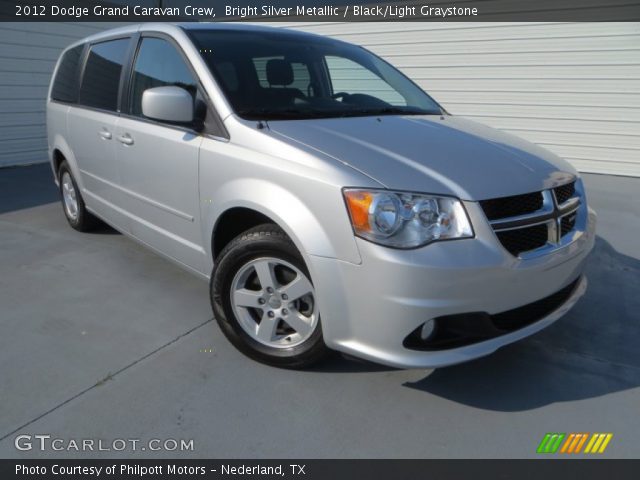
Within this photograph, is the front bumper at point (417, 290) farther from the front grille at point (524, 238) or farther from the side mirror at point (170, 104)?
the side mirror at point (170, 104)

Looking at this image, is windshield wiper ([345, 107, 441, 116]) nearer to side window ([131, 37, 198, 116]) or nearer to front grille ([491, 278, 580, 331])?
side window ([131, 37, 198, 116])

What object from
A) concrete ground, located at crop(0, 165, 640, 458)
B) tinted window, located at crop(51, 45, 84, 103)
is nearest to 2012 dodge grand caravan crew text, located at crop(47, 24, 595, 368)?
concrete ground, located at crop(0, 165, 640, 458)

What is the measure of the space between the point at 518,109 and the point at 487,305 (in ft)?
23.3

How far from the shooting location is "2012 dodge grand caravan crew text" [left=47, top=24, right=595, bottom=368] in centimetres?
198

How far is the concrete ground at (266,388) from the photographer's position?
6.72 feet

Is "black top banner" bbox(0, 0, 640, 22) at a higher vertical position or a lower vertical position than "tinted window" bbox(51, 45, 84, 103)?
higher

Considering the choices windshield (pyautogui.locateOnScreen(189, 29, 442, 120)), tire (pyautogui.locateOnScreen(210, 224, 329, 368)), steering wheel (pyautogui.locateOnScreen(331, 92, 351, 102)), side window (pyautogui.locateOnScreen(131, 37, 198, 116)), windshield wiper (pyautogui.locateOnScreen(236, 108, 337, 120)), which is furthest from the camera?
steering wheel (pyautogui.locateOnScreen(331, 92, 351, 102))

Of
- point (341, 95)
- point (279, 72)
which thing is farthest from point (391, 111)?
point (279, 72)

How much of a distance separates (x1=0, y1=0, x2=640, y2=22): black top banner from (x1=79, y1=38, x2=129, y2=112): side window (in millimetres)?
5617

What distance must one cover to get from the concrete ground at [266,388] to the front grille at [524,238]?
0.69 metres
